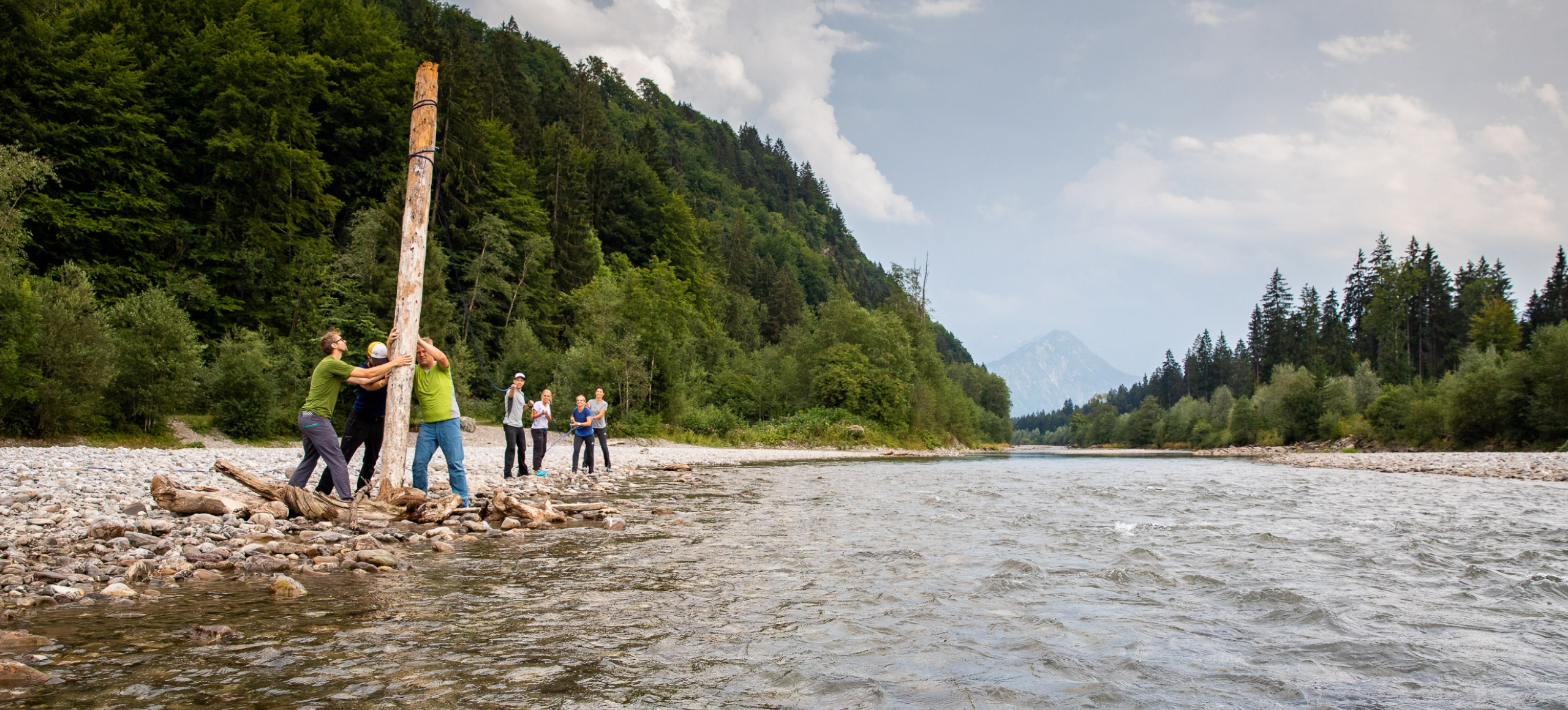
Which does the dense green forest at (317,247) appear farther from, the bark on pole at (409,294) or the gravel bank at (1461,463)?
the gravel bank at (1461,463)

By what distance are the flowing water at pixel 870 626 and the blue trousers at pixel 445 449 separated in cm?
161

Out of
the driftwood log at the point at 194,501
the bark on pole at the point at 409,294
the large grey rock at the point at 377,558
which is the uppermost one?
the bark on pole at the point at 409,294

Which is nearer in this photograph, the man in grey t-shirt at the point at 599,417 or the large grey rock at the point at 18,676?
the large grey rock at the point at 18,676

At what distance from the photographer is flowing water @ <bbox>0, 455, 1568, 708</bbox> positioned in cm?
386

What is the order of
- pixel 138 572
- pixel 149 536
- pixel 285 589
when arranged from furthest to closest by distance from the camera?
pixel 149 536 < pixel 138 572 < pixel 285 589

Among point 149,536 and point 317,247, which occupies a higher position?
point 317,247

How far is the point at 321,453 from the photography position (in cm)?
900

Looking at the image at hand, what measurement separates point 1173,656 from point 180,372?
82.3 feet

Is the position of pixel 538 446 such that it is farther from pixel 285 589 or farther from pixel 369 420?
pixel 285 589

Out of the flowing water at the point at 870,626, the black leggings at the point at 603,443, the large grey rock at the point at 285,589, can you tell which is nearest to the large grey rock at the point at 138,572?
the flowing water at the point at 870,626

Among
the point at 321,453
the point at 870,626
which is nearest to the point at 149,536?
the point at 321,453

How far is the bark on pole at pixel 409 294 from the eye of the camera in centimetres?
959

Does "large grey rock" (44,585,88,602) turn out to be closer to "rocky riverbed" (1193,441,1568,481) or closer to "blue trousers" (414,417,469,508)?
"blue trousers" (414,417,469,508)

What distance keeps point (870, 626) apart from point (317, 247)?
1511 inches
